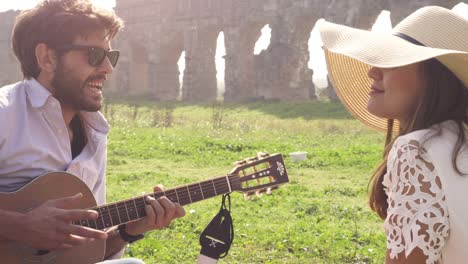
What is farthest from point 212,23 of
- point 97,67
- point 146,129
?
point 97,67

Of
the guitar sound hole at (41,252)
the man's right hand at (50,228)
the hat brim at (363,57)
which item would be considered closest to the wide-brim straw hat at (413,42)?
the hat brim at (363,57)

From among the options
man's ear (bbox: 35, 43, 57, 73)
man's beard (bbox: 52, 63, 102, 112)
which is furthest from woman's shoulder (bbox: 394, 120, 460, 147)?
man's ear (bbox: 35, 43, 57, 73)

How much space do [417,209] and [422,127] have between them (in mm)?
340

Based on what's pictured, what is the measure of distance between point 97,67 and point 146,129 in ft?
41.4

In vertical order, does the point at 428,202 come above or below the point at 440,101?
below

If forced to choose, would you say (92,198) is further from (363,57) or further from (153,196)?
(363,57)

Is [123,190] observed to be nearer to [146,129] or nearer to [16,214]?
[16,214]

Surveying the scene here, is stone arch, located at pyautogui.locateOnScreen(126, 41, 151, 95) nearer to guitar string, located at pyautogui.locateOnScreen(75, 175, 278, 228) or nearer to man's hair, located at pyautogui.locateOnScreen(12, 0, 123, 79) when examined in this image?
man's hair, located at pyautogui.locateOnScreen(12, 0, 123, 79)

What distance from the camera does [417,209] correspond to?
190 centimetres

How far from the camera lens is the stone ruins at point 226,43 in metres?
25.0

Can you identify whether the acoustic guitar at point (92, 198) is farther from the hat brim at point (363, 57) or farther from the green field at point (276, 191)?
the green field at point (276, 191)

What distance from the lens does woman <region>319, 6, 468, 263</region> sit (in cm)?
191

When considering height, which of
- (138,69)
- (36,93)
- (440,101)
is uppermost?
(440,101)

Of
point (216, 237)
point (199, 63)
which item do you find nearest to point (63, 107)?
point (216, 237)
